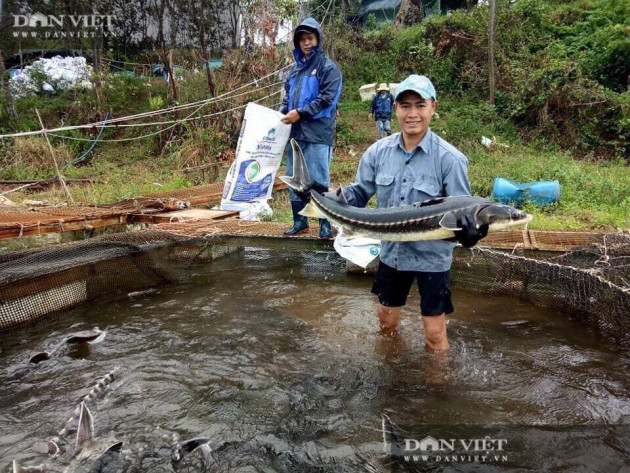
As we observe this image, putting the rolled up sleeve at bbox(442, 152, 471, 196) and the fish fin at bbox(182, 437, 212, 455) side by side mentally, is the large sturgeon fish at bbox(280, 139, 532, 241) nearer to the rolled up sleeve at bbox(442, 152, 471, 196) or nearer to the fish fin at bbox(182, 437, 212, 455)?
the rolled up sleeve at bbox(442, 152, 471, 196)

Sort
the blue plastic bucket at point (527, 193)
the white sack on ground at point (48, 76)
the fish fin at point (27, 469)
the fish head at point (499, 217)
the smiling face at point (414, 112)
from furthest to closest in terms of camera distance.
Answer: the white sack on ground at point (48, 76)
the blue plastic bucket at point (527, 193)
the smiling face at point (414, 112)
the fish head at point (499, 217)
the fish fin at point (27, 469)

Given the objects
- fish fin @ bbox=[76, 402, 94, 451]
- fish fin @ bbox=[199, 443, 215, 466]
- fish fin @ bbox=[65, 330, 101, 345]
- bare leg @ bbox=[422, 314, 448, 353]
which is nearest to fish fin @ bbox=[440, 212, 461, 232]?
bare leg @ bbox=[422, 314, 448, 353]

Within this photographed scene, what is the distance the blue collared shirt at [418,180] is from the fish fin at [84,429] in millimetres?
2002

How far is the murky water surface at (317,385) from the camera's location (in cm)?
272

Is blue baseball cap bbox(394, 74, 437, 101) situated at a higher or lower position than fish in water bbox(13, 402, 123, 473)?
higher

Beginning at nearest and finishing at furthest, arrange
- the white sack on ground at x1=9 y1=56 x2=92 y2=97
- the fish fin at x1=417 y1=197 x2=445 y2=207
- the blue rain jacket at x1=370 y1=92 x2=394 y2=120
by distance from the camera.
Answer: the fish fin at x1=417 y1=197 x2=445 y2=207, the blue rain jacket at x1=370 y1=92 x2=394 y2=120, the white sack on ground at x1=9 y1=56 x2=92 y2=97

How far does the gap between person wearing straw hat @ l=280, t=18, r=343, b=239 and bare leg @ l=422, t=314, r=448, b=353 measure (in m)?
2.21

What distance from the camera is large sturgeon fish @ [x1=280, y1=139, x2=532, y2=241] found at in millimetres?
2547

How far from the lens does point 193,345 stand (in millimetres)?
4035

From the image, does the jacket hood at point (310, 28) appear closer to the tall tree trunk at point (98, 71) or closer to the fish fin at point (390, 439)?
the fish fin at point (390, 439)

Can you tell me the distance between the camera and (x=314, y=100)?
5.17 metres

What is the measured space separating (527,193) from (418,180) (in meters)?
4.71

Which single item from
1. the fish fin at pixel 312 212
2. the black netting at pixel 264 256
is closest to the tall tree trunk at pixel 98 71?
the black netting at pixel 264 256

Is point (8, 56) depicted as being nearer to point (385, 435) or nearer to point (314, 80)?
point (314, 80)
